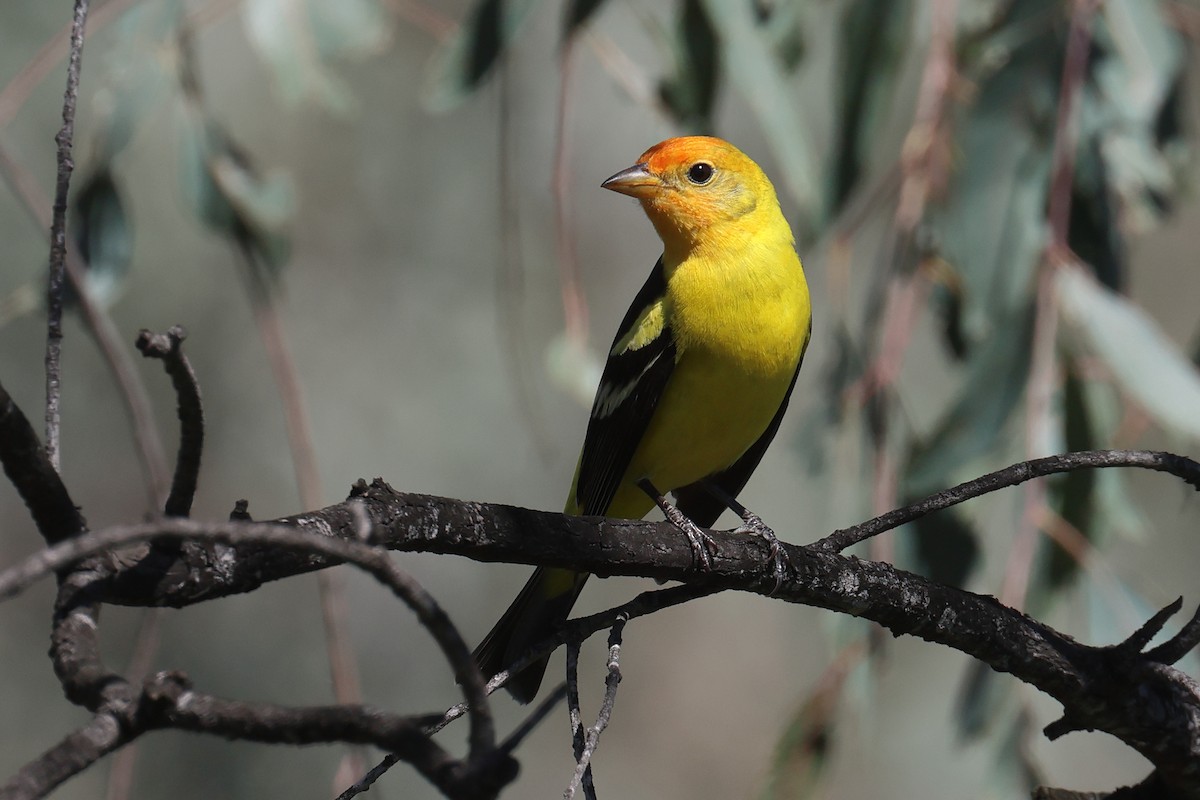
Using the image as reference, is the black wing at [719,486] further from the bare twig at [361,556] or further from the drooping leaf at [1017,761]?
the bare twig at [361,556]

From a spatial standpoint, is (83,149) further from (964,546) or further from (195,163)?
(964,546)

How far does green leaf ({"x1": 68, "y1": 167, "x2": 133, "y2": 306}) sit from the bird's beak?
1.47 m

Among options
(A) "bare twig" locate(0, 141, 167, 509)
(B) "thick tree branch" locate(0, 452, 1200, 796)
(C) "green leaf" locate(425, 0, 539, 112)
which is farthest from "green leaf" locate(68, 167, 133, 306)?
(B) "thick tree branch" locate(0, 452, 1200, 796)

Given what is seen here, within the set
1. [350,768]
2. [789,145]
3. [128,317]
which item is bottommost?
[350,768]

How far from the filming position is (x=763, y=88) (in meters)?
3.96

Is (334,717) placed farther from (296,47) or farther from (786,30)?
(786,30)

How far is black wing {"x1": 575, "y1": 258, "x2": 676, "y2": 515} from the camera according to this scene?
3504 mm

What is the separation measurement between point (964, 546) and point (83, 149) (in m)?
2.99

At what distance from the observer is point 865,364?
424 centimetres

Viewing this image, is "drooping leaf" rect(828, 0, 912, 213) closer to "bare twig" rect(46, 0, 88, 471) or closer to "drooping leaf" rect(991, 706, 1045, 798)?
"drooping leaf" rect(991, 706, 1045, 798)

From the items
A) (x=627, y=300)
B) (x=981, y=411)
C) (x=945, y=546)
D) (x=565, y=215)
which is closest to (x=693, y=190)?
(x=565, y=215)

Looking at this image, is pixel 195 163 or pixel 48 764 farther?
pixel 195 163

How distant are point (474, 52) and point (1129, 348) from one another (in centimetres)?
210

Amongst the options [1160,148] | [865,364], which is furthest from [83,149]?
[1160,148]
